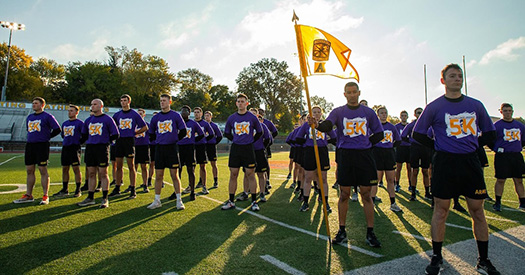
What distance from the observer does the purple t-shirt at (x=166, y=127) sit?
6.40m

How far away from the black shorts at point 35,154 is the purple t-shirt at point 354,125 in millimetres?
6684

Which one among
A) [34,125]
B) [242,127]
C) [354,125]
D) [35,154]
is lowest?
[35,154]

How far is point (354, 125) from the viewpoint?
4.23 meters

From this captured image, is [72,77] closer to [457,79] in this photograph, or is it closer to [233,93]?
[233,93]

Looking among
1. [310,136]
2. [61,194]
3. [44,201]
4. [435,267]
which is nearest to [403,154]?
[310,136]

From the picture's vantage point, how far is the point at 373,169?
13.4ft

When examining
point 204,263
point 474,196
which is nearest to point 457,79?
point 474,196

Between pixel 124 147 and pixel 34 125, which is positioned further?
pixel 124 147

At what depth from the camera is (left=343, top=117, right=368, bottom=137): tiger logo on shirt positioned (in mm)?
4215

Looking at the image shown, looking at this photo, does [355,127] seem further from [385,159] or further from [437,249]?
[385,159]

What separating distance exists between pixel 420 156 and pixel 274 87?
187 ft

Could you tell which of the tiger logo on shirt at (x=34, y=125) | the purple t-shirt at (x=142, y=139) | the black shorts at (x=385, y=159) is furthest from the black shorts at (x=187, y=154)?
the black shorts at (x=385, y=159)

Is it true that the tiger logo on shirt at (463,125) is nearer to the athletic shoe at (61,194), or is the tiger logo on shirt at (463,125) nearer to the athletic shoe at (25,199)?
the athletic shoe at (25,199)

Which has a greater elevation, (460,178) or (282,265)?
(460,178)
